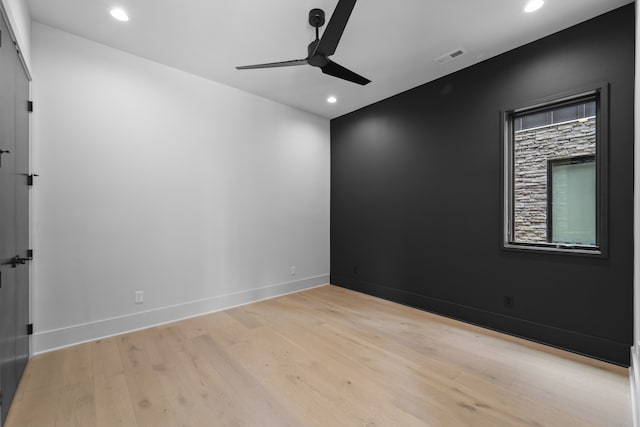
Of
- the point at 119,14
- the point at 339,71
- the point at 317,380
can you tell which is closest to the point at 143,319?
the point at 317,380

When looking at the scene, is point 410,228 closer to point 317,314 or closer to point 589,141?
point 317,314

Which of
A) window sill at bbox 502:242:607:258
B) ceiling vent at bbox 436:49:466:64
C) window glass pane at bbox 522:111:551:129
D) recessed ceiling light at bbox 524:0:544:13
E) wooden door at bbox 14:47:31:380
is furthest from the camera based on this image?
ceiling vent at bbox 436:49:466:64

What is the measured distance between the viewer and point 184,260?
10.7 feet

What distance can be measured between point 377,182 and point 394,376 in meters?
2.66

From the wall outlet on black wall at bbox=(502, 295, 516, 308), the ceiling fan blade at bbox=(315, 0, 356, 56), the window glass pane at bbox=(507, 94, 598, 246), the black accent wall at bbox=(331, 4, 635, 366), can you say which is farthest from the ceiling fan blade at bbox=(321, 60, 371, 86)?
the wall outlet on black wall at bbox=(502, 295, 516, 308)

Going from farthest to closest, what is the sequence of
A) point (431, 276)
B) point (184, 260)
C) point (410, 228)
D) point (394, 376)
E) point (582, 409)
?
point (410, 228)
point (431, 276)
point (184, 260)
point (394, 376)
point (582, 409)

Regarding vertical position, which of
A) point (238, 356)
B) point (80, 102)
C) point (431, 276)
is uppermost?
point (80, 102)

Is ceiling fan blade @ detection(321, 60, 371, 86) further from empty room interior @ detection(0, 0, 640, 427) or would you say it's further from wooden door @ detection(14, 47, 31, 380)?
wooden door @ detection(14, 47, 31, 380)

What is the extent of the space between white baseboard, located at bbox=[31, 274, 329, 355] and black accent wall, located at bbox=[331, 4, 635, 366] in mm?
1435

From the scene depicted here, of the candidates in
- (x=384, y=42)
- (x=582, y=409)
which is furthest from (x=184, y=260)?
(x=582, y=409)

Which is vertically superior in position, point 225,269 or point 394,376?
point 225,269

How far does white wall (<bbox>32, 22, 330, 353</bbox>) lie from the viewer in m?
2.50

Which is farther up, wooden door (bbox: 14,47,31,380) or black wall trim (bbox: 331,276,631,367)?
wooden door (bbox: 14,47,31,380)

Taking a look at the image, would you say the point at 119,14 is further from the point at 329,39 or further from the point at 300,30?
the point at 329,39
